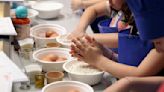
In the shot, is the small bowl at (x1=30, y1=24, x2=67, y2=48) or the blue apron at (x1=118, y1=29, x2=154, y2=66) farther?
the small bowl at (x1=30, y1=24, x2=67, y2=48)

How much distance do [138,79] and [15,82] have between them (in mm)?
484

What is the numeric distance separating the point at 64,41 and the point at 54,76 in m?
0.35

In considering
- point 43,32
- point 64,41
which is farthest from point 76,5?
point 64,41

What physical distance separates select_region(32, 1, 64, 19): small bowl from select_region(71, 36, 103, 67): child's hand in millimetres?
631

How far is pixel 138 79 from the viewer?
4.79 ft

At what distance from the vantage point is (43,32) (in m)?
2.09

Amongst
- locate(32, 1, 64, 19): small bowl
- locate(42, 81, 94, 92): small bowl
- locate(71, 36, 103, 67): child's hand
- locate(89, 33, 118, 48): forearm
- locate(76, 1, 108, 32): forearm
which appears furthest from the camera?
locate(32, 1, 64, 19): small bowl

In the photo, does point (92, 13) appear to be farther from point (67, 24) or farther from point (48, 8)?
point (48, 8)

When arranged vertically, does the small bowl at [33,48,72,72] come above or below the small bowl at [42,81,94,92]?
above

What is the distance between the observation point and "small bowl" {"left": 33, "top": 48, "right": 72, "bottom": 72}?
1.67m

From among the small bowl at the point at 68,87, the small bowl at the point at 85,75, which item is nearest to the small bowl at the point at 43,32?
the small bowl at the point at 85,75

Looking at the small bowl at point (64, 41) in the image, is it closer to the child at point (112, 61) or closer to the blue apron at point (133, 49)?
the child at point (112, 61)

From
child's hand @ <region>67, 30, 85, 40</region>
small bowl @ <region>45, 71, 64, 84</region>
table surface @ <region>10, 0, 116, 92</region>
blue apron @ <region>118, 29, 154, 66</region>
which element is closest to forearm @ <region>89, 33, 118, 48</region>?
child's hand @ <region>67, 30, 85, 40</region>

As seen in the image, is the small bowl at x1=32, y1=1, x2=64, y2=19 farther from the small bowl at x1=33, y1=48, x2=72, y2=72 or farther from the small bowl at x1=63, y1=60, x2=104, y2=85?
the small bowl at x1=63, y1=60, x2=104, y2=85
